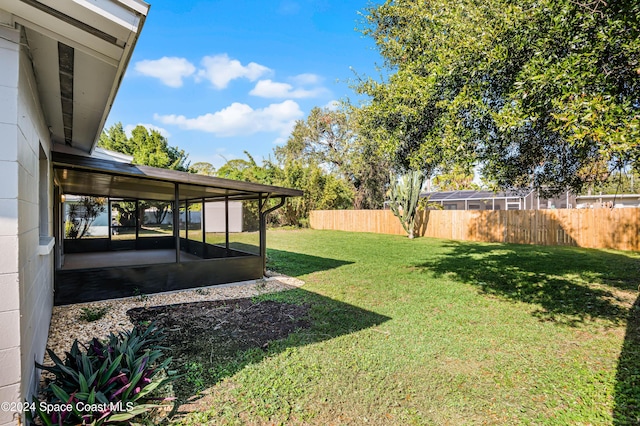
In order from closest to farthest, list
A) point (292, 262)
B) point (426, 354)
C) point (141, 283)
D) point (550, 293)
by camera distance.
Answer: point (426, 354), point (141, 283), point (550, 293), point (292, 262)

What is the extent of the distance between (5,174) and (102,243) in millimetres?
12176

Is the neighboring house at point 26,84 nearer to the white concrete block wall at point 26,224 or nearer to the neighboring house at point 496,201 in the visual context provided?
the white concrete block wall at point 26,224

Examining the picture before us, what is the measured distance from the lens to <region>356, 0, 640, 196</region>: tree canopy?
3.42m

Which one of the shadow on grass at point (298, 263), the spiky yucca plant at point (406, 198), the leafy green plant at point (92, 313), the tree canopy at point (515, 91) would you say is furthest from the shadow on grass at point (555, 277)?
the leafy green plant at point (92, 313)

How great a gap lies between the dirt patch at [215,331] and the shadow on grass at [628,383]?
3.26 m

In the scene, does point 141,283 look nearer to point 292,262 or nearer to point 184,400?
point 184,400

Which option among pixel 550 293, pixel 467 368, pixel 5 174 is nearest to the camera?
pixel 5 174

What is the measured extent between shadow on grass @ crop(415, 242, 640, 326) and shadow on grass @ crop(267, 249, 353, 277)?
8.66 ft

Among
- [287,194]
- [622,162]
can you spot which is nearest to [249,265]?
[287,194]

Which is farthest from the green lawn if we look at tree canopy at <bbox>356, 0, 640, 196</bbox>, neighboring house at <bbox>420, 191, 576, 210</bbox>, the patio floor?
neighboring house at <bbox>420, 191, 576, 210</bbox>

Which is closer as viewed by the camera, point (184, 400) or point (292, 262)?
point (184, 400)

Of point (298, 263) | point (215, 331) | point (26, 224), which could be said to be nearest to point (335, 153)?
point (298, 263)

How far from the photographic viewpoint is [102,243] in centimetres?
1212

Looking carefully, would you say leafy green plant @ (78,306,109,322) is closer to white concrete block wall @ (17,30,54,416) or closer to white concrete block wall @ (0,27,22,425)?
white concrete block wall @ (17,30,54,416)
